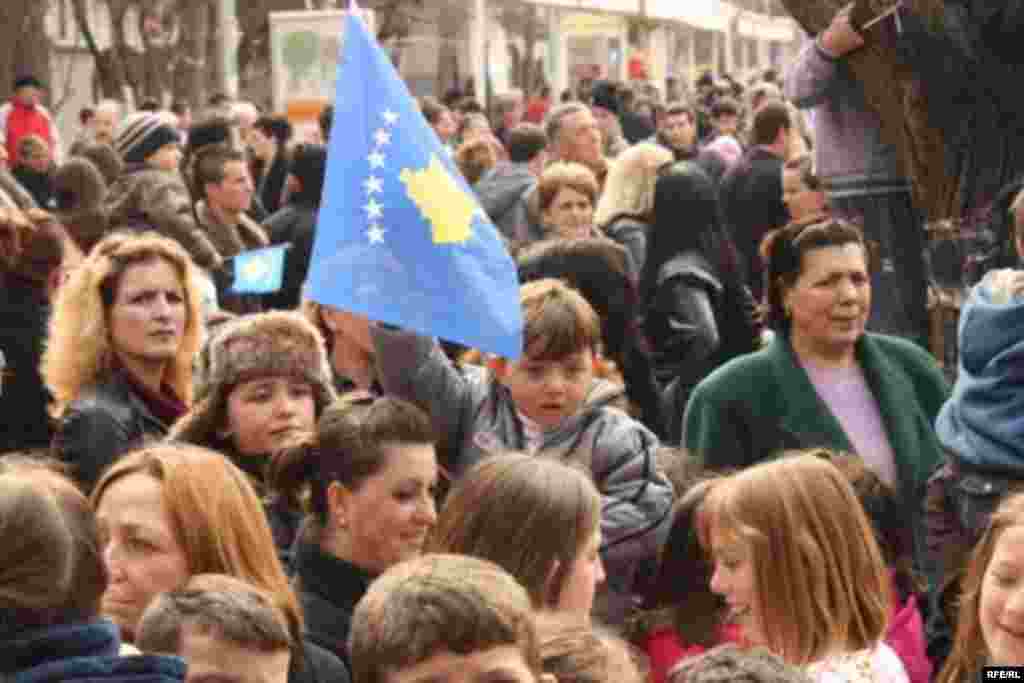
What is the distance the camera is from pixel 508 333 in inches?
261

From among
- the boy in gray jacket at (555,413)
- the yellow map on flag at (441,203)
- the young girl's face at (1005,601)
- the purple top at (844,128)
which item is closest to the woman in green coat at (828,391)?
the boy in gray jacket at (555,413)

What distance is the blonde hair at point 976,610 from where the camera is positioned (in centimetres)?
535

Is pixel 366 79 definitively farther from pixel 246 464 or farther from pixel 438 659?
pixel 438 659

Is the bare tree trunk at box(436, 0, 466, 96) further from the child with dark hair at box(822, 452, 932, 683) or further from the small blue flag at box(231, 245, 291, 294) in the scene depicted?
the child with dark hair at box(822, 452, 932, 683)

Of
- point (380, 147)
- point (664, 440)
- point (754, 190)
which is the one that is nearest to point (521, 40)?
point (754, 190)

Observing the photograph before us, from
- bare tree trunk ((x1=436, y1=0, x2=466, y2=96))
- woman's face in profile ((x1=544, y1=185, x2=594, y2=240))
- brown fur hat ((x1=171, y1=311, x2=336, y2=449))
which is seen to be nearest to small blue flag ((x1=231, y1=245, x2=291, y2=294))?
woman's face in profile ((x1=544, y1=185, x2=594, y2=240))

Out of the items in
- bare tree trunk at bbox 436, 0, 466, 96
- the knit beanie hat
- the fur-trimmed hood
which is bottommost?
bare tree trunk at bbox 436, 0, 466, 96

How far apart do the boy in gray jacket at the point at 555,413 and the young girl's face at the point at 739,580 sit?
898mm

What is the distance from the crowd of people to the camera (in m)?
4.47

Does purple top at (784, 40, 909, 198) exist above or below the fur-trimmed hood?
above

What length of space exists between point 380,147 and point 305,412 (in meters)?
0.68

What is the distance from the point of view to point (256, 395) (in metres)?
6.89

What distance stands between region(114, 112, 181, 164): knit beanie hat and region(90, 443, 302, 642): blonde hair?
885 centimetres

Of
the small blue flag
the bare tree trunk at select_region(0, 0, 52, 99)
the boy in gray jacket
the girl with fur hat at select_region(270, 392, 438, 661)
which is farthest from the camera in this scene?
the bare tree trunk at select_region(0, 0, 52, 99)
